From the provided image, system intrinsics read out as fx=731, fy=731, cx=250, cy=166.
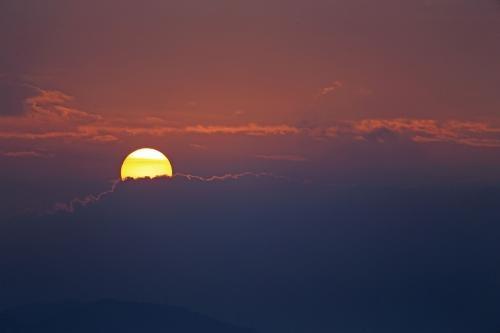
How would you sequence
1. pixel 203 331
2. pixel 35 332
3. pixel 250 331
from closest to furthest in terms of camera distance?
1. pixel 250 331
2. pixel 203 331
3. pixel 35 332

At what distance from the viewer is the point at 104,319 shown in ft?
222

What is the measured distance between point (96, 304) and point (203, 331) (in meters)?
13.8

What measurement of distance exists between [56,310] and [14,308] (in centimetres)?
788

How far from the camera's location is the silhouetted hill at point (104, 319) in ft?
211

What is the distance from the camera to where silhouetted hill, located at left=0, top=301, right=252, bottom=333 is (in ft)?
211

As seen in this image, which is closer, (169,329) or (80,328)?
(169,329)

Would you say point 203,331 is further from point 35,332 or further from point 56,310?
point 35,332

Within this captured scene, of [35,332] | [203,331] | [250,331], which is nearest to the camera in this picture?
[250,331]

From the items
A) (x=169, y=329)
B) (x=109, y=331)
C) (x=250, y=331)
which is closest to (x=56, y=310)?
(x=109, y=331)

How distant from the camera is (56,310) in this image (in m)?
66.2

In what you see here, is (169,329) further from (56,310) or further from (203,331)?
(56,310)

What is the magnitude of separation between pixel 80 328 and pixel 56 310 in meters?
7.46

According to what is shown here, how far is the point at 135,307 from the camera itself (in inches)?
2891

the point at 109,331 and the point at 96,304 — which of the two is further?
the point at 96,304
